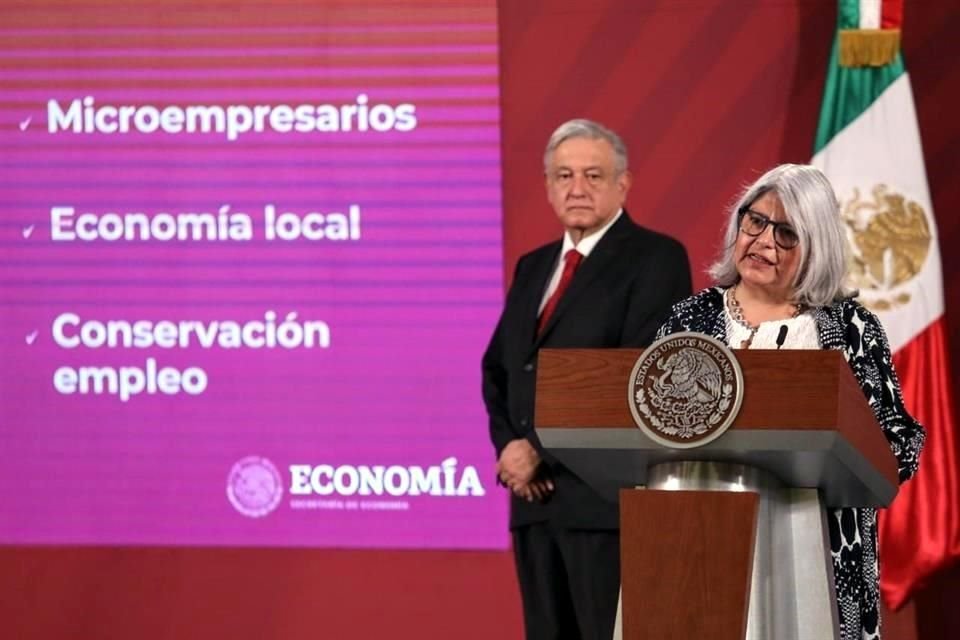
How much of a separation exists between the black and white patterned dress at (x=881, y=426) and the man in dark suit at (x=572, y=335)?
37.0 inches

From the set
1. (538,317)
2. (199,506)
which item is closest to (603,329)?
(538,317)

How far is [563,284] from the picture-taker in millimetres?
3762

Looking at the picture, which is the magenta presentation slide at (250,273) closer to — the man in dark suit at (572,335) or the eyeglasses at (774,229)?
the man in dark suit at (572,335)

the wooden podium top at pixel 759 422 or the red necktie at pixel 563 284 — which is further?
the red necktie at pixel 563 284

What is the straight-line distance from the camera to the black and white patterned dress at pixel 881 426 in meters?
2.58

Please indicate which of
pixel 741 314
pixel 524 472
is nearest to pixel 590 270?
pixel 524 472

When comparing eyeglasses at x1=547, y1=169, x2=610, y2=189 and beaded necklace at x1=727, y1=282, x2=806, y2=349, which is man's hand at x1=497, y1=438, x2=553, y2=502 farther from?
beaded necklace at x1=727, y1=282, x2=806, y2=349

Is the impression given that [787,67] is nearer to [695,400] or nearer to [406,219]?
[406,219]

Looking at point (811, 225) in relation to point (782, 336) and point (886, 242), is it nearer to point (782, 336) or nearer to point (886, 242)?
point (782, 336)

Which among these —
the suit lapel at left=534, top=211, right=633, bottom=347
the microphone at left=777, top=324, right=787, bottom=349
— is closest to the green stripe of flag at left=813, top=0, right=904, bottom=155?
the suit lapel at left=534, top=211, right=633, bottom=347

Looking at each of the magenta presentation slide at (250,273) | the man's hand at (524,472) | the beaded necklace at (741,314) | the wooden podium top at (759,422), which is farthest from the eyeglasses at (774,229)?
the magenta presentation slide at (250,273)

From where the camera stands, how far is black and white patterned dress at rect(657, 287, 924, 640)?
258 centimetres

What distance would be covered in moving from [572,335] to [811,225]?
3.76 feet

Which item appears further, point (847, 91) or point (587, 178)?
point (847, 91)
